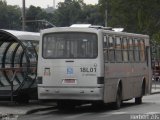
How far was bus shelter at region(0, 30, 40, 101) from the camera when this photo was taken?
938 inches

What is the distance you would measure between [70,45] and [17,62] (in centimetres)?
432

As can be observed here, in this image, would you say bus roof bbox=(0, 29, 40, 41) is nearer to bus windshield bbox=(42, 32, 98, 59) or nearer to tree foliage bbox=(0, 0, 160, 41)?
bus windshield bbox=(42, 32, 98, 59)

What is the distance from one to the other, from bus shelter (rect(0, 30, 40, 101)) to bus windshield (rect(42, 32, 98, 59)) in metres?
1.46

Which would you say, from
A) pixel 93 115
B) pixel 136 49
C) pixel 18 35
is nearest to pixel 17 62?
pixel 18 35

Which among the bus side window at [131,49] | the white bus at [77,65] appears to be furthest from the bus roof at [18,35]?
the bus side window at [131,49]

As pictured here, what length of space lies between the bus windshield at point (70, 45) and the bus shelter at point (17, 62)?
1464mm

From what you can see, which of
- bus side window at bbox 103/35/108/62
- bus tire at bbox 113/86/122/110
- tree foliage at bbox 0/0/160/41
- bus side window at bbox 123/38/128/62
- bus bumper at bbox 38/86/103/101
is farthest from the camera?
tree foliage at bbox 0/0/160/41

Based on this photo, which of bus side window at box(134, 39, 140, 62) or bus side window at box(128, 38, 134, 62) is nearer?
bus side window at box(128, 38, 134, 62)

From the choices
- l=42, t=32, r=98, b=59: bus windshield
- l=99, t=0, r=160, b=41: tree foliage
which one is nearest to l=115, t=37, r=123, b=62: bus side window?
l=42, t=32, r=98, b=59: bus windshield

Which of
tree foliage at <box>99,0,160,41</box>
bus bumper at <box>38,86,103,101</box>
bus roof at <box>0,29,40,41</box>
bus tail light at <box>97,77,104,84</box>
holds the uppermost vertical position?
tree foliage at <box>99,0,160,41</box>

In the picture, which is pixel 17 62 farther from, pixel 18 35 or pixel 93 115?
pixel 93 115

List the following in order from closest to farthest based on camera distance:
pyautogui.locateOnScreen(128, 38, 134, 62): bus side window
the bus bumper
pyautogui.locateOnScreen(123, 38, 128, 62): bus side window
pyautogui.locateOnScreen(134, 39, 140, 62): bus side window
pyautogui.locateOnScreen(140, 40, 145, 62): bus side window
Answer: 1. the bus bumper
2. pyautogui.locateOnScreen(123, 38, 128, 62): bus side window
3. pyautogui.locateOnScreen(128, 38, 134, 62): bus side window
4. pyautogui.locateOnScreen(134, 39, 140, 62): bus side window
5. pyautogui.locateOnScreen(140, 40, 145, 62): bus side window

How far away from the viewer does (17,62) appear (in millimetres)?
25906

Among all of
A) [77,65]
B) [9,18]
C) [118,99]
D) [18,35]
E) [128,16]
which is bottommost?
[118,99]
